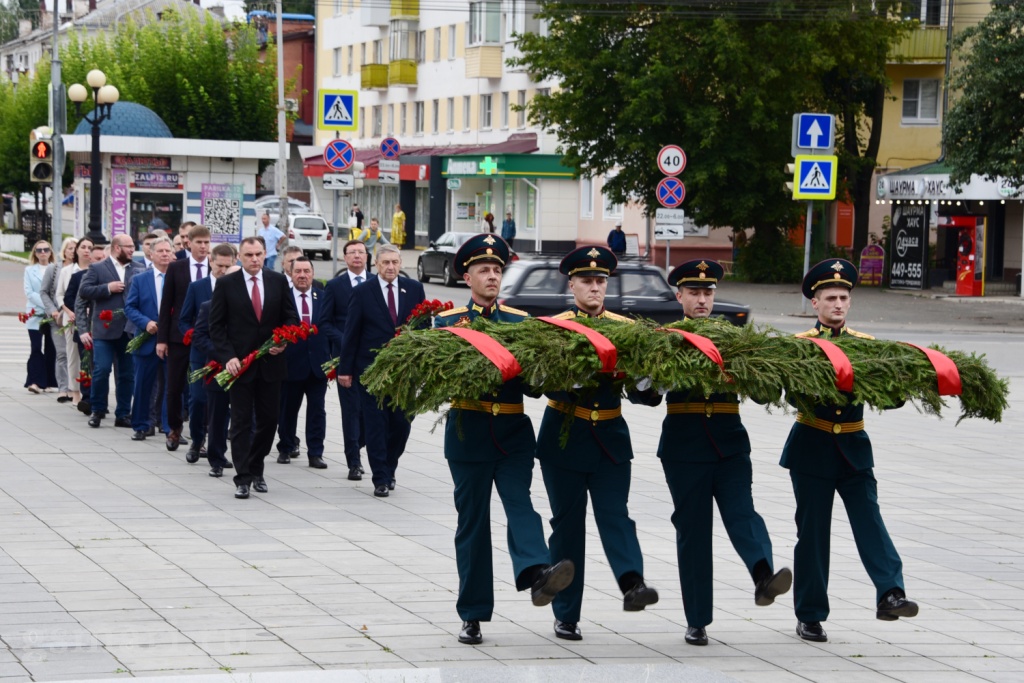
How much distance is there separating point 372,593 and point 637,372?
7.36 feet

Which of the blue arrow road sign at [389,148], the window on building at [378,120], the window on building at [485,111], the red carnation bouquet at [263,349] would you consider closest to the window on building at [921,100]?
the window on building at [485,111]

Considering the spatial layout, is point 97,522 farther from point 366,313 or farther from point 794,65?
point 794,65

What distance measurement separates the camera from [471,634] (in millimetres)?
6758

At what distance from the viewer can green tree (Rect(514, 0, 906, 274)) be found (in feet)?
135

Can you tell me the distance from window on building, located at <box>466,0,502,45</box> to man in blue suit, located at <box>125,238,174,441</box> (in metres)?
48.9

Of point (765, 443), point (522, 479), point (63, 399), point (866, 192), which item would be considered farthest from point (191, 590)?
point (866, 192)

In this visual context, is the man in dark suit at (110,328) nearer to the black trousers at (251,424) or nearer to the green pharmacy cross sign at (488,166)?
the black trousers at (251,424)

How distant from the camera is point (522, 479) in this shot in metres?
6.73

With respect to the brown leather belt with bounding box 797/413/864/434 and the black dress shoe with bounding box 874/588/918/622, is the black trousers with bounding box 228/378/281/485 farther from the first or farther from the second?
the black dress shoe with bounding box 874/588/918/622

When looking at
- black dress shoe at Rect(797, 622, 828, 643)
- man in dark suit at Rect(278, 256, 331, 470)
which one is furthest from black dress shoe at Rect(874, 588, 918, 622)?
man in dark suit at Rect(278, 256, 331, 470)

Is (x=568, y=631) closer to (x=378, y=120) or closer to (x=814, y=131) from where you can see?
(x=814, y=131)

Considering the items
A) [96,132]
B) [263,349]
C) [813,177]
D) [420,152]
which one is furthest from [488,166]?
[263,349]

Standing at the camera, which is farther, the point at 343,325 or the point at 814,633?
the point at 343,325

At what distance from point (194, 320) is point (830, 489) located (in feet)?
23.9
